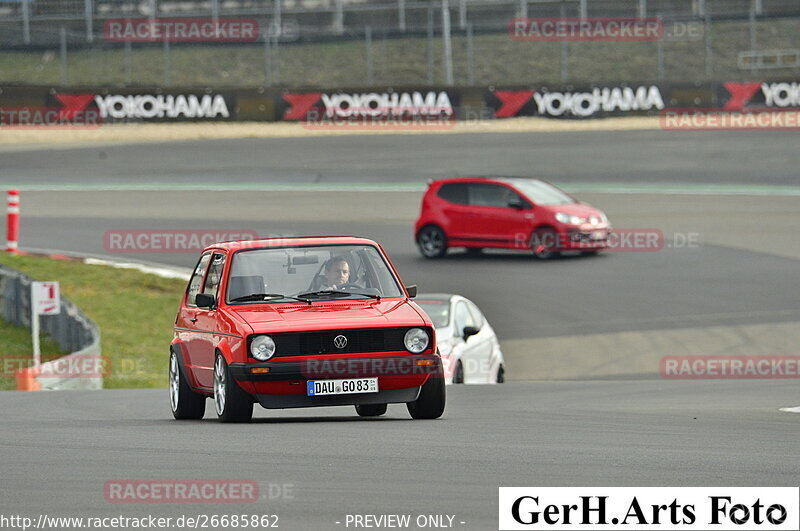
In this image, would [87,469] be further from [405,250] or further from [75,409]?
[405,250]

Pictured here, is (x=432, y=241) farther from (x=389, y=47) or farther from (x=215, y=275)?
(x=389, y=47)

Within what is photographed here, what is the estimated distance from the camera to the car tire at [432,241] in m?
25.4

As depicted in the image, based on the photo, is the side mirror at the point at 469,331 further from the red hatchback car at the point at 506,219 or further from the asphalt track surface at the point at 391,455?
the red hatchback car at the point at 506,219

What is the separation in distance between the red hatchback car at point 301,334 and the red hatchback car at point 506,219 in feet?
46.8

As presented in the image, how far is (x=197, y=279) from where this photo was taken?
36.9 ft

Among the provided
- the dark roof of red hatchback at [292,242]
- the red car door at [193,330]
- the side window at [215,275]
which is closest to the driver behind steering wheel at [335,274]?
the dark roof of red hatchback at [292,242]

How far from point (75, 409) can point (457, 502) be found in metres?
7.03

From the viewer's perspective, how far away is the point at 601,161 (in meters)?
38.5

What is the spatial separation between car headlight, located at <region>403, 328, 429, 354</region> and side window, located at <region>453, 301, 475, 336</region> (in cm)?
568

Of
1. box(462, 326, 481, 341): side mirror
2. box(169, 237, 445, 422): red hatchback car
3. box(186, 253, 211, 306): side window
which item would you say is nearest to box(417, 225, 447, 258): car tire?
box(462, 326, 481, 341): side mirror

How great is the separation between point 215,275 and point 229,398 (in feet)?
4.22

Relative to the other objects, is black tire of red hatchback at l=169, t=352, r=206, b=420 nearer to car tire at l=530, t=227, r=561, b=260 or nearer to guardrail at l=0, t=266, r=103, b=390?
guardrail at l=0, t=266, r=103, b=390

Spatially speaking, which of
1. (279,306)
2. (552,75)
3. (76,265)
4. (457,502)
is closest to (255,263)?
(279,306)

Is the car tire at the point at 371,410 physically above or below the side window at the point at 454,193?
below
